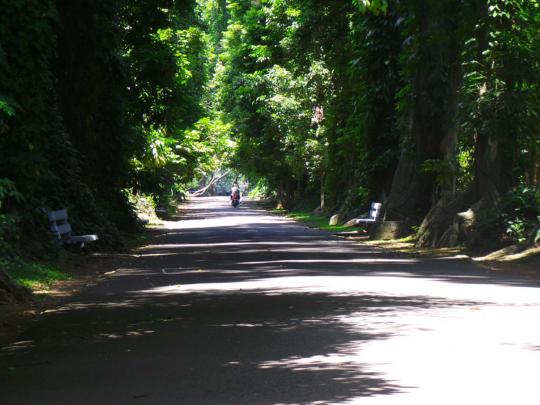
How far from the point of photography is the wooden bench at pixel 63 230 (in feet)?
65.1

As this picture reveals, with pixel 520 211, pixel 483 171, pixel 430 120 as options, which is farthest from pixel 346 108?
pixel 520 211

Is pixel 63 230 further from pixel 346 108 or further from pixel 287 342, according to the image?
pixel 346 108

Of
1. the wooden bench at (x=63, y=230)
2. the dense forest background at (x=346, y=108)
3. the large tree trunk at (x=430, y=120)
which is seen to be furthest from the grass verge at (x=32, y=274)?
the large tree trunk at (x=430, y=120)

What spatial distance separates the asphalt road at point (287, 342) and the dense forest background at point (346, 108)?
2810mm

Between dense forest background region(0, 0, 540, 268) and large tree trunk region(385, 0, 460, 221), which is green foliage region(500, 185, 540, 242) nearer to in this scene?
dense forest background region(0, 0, 540, 268)

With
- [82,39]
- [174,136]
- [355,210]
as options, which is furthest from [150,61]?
[174,136]

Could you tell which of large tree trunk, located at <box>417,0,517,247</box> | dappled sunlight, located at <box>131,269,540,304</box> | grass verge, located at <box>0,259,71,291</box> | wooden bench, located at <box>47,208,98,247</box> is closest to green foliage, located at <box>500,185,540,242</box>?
large tree trunk, located at <box>417,0,517,247</box>

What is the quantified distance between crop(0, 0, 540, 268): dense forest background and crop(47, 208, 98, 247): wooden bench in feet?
1.47

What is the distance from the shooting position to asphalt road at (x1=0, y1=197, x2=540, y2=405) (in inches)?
283

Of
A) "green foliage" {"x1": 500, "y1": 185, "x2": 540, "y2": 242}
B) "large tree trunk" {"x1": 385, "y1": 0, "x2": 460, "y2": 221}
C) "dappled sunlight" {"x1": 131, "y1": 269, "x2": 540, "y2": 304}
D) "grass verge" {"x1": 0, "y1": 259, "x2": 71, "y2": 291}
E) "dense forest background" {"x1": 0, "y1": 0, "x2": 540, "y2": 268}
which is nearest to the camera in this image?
"dappled sunlight" {"x1": 131, "y1": 269, "x2": 540, "y2": 304}

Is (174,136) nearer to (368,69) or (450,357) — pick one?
(368,69)

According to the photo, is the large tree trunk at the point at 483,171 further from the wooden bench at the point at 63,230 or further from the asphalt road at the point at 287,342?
the wooden bench at the point at 63,230

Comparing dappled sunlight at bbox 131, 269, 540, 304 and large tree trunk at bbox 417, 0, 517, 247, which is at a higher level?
large tree trunk at bbox 417, 0, 517, 247

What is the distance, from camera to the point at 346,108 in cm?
4319
